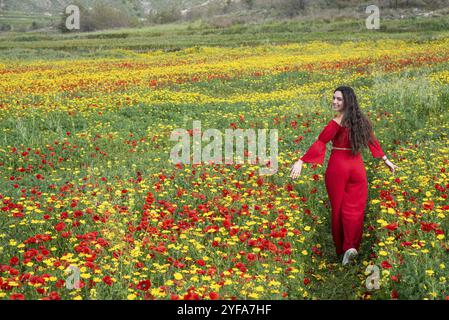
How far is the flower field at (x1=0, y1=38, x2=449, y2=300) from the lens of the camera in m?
5.32

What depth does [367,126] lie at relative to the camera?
6.97m

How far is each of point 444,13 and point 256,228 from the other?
5896 cm

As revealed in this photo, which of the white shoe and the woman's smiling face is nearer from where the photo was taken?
the white shoe

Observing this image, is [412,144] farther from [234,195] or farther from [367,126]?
[234,195]

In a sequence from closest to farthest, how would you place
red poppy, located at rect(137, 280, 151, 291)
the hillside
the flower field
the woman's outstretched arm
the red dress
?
red poppy, located at rect(137, 280, 151, 291)
the flower field
the red dress
the woman's outstretched arm
the hillside

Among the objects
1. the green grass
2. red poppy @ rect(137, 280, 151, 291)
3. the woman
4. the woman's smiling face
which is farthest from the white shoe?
the green grass

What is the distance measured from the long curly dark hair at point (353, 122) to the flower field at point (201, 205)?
0.88 meters

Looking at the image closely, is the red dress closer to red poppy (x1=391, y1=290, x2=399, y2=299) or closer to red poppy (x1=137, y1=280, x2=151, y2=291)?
red poppy (x1=391, y1=290, x2=399, y2=299)

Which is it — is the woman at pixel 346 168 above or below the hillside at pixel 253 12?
below

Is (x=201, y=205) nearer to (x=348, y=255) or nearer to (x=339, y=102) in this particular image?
(x=348, y=255)

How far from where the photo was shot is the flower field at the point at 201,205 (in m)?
5.32

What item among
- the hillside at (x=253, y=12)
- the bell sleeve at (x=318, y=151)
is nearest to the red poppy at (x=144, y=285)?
the bell sleeve at (x=318, y=151)

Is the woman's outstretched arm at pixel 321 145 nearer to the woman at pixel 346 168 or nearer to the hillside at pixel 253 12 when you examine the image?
the woman at pixel 346 168

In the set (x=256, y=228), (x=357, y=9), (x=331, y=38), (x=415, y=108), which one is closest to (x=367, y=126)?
(x=256, y=228)
